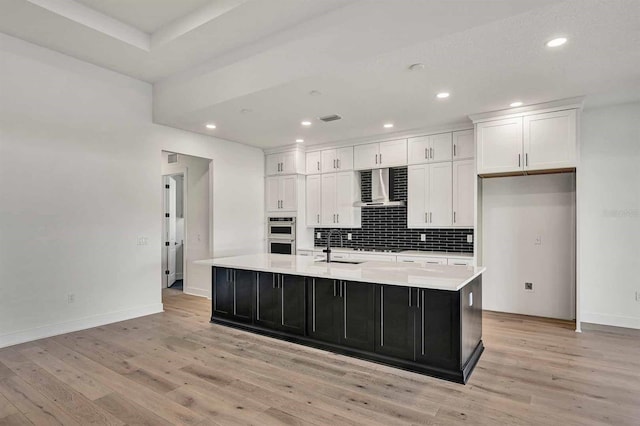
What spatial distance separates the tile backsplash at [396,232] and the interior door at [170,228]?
3.43m

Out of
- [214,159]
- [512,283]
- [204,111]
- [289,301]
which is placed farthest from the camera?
[214,159]

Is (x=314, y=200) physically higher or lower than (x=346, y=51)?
lower

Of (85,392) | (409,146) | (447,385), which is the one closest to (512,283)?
(409,146)

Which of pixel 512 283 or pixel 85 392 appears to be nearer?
pixel 85 392

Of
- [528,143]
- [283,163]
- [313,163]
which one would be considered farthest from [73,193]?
[528,143]

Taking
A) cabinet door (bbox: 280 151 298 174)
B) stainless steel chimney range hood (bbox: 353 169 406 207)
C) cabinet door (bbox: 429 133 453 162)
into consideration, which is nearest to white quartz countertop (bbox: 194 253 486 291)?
stainless steel chimney range hood (bbox: 353 169 406 207)

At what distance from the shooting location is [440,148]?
538 centimetres

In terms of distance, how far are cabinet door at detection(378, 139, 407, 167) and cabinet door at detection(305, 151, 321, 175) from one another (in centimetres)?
125

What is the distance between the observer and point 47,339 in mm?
3934

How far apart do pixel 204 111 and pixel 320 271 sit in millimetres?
2634

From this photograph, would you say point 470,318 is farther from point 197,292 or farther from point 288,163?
point 197,292

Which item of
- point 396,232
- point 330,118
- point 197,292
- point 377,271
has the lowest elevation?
point 197,292

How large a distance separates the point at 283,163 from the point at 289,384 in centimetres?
459

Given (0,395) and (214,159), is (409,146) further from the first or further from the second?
(0,395)
